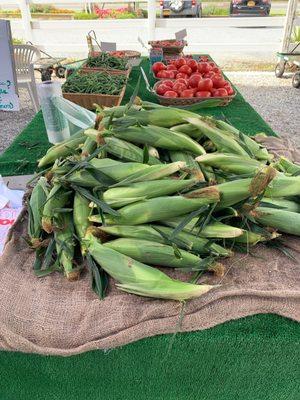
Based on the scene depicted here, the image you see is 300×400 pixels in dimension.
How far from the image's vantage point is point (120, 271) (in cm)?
93

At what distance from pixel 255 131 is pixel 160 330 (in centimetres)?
160

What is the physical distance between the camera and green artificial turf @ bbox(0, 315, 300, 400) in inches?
35.8

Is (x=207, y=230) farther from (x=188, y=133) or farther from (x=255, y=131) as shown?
(x=255, y=131)

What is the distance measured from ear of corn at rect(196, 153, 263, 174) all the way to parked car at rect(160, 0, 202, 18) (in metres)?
7.10

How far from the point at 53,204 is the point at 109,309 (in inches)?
14.1

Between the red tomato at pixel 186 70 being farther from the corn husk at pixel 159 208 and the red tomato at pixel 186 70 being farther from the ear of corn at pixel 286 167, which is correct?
the corn husk at pixel 159 208

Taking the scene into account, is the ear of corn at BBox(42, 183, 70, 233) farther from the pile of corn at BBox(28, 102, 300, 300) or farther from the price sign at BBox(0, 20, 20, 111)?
the price sign at BBox(0, 20, 20, 111)

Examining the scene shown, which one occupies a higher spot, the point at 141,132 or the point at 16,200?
the point at 141,132

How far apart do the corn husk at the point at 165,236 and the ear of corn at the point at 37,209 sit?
0.79 feet

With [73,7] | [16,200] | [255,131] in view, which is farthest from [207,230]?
[73,7]

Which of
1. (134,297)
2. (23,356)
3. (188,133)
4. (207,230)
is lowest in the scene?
(23,356)

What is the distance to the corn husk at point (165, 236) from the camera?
97cm

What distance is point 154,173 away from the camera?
103cm

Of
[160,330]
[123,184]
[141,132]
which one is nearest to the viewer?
[160,330]
